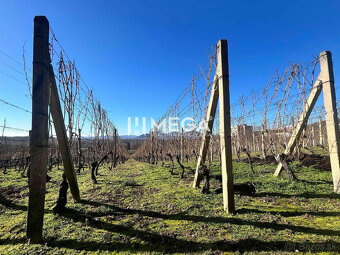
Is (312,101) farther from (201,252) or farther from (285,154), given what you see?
(201,252)

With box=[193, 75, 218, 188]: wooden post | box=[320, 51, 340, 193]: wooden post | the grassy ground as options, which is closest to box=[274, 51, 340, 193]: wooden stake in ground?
→ box=[320, 51, 340, 193]: wooden post

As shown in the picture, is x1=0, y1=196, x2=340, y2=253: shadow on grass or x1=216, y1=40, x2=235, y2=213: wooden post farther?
x1=216, y1=40, x2=235, y2=213: wooden post

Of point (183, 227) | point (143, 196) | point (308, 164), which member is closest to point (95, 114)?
point (143, 196)

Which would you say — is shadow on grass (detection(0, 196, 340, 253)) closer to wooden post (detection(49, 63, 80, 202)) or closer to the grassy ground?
the grassy ground

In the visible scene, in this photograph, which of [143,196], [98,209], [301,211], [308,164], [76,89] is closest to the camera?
[301,211]

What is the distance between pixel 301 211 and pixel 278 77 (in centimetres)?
353


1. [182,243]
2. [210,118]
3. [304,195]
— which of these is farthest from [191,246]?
[304,195]

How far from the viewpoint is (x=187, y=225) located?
220 cm

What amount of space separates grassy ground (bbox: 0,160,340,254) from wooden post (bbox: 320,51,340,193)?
51cm

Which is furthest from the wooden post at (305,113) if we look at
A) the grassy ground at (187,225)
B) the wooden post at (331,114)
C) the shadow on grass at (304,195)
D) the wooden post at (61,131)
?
the wooden post at (61,131)

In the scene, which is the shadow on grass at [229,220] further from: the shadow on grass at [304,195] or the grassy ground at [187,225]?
the shadow on grass at [304,195]

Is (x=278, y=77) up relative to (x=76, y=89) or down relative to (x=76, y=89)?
up

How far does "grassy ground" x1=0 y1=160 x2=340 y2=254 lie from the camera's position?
1735 millimetres

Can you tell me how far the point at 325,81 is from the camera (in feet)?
11.1
